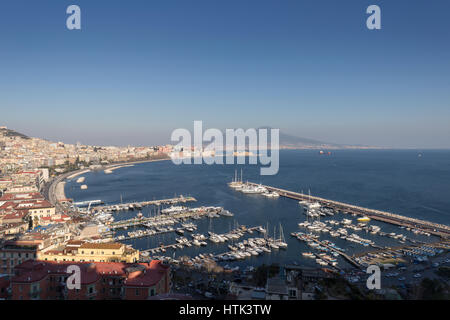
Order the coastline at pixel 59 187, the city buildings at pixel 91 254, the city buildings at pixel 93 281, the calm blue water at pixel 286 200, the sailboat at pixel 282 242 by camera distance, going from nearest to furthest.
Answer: the city buildings at pixel 93 281, the city buildings at pixel 91 254, the sailboat at pixel 282 242, the calm blue water at pixel 286 200, the coastline at pixel 59 187

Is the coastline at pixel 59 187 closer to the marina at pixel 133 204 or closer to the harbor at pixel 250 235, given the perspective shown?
the marina at pixel 133 204

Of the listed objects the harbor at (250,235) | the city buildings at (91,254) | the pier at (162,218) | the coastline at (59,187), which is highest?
the city buildings at (91,254)

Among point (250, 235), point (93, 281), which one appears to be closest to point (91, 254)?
point (93, 281)

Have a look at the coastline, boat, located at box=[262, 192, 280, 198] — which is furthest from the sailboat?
the coastline

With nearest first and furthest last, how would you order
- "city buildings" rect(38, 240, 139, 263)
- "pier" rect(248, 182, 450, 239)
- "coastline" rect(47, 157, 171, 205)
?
1. "city buildings" rect(38, 240, 139, 263)
2. "pier" rect(248, 182, 450, 239)
3. "coastline" rect(47, 157, 171, 205)

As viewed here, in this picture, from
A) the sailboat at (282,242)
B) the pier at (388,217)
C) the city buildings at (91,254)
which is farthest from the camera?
the pier at (388,217)

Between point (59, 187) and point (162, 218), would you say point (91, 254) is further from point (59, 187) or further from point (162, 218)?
point (59, 187)

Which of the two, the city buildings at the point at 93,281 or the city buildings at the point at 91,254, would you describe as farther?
the city buildings at the point at 91,254

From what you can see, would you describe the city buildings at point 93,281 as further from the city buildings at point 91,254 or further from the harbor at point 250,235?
the harbor at point 250,235

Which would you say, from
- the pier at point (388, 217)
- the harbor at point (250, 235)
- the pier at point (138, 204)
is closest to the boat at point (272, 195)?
the pier at point (388, 217)

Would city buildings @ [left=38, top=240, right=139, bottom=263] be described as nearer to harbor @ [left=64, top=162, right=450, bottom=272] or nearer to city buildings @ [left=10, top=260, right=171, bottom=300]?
city buildings @ [left=10, top=260, right=171, bottom=300]

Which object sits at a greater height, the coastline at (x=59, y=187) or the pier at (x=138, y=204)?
the coastline at (x=59, y=187)
